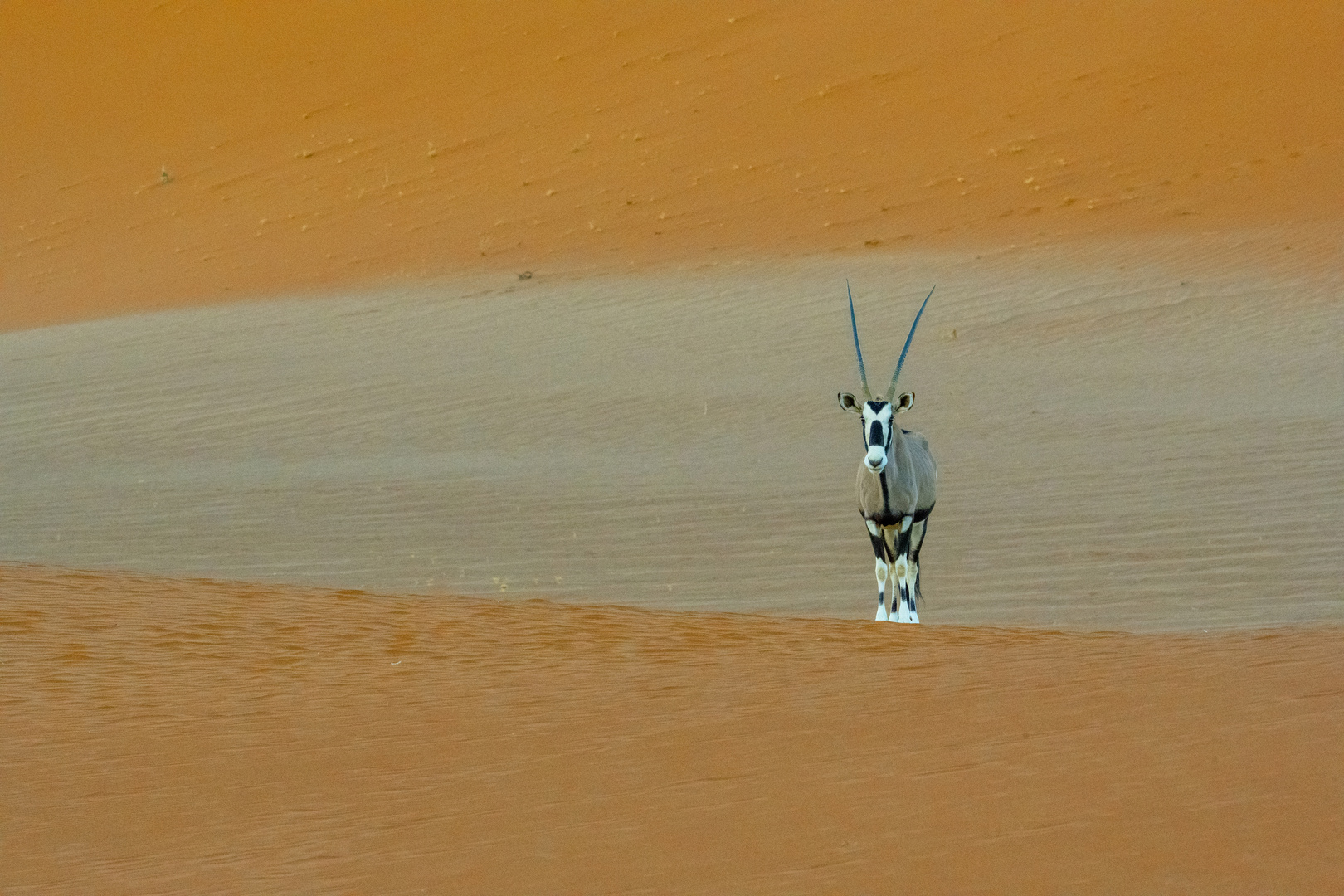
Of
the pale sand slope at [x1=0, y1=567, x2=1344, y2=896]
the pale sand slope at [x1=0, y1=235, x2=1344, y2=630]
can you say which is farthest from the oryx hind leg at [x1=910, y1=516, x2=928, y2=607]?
the pale sand slope at [x1=0, y1=567, x2=1344, y2=896]

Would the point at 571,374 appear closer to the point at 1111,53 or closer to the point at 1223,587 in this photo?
the point at 1223,587

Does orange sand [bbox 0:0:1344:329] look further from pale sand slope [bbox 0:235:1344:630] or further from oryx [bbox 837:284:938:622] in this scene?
oryx [bbox 837:284:938:622]

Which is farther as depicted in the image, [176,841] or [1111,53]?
[1111,53]

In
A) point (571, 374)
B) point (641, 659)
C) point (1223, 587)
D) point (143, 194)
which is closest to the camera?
point (641, 659)

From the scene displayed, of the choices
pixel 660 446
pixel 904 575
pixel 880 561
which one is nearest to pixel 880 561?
pixel 880 561

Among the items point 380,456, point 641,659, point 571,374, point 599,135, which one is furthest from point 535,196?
point 641,659

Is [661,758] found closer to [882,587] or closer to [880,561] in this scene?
[882,587]
